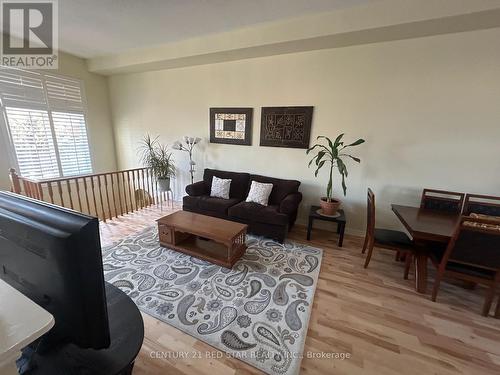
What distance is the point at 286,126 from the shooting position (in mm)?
3484

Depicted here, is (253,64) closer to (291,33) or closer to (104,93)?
(291,33)

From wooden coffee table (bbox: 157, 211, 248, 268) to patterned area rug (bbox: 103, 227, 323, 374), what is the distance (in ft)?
0.32

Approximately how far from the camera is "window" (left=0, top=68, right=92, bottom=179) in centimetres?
353

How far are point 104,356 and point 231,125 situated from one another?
3586mm

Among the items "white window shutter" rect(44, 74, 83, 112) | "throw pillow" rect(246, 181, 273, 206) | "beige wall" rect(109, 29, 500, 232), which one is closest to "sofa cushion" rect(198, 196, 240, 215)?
"throw pillow" rect(246, 181, 273, 206)

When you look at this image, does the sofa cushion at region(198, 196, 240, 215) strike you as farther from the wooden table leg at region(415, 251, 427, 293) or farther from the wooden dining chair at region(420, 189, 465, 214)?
the wooden dining chair at region(420, 189, 465, 214)

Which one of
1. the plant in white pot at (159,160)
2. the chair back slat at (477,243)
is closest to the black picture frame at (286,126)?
the plant in white pot at (159,160)

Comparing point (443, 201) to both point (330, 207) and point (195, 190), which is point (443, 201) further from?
point (195, 190)

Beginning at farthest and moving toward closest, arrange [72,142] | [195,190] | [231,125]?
[72,142] → [231,125] → [195,190]

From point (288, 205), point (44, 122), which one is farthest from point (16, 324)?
point (44, 122)

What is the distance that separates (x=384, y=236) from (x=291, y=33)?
2.77 metres

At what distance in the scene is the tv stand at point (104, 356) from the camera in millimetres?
691

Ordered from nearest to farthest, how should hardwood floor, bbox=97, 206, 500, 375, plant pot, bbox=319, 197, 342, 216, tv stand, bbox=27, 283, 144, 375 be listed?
tv stand, bbox=27, 283, 144, 375 → hardwood floor, bbox=97, 206, 500, 375 → plant pot, bbox=319, 197, 342, 216

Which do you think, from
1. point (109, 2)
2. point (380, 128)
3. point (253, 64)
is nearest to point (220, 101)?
point (253, 64)
